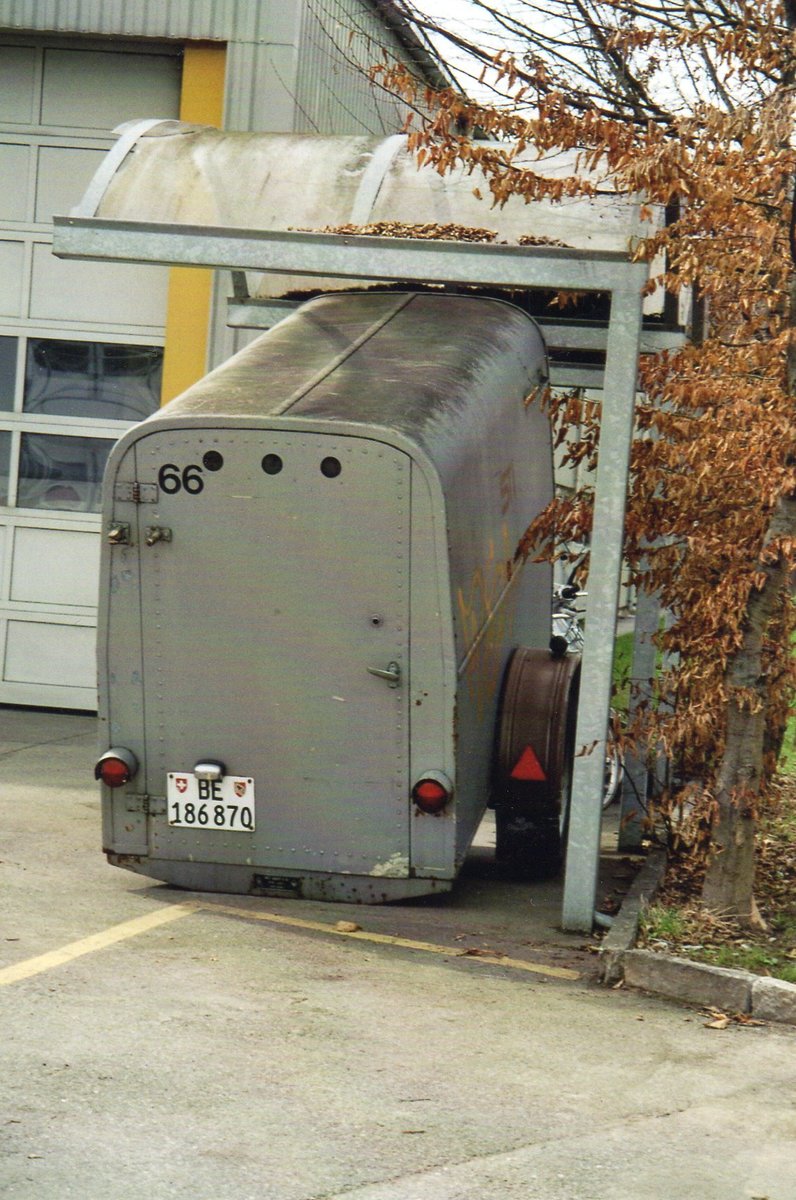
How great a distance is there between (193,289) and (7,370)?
1693 mm

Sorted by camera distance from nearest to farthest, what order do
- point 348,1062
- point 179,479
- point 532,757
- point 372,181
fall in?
1. point 348,1062
2. point 179,479
3. point 532,757
4. point 372,181

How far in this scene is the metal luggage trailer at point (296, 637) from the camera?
6.55 m

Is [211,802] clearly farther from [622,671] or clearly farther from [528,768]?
[622,671]

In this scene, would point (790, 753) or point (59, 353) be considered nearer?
point (59, 353)

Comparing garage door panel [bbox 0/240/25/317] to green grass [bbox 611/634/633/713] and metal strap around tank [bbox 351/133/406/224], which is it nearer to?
metal strap around tank [bbox 351/133/406/224]

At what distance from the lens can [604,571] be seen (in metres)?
6.76

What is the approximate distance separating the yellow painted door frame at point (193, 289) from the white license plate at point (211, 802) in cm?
589

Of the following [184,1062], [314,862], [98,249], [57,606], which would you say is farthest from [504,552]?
[57,606]

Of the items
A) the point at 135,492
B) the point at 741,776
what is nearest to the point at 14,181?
the point at 135,492

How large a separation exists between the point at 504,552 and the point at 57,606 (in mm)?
5726

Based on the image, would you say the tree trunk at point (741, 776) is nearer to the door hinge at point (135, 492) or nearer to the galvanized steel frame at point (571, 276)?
the galvanized steel frame at point (571, 276)

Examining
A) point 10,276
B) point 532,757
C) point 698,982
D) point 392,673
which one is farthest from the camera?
point 10,276

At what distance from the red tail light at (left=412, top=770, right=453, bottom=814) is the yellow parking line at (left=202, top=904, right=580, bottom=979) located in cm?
57

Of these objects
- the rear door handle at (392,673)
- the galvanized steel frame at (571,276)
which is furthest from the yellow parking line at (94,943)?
the galvanized steel frame at (571,276)
